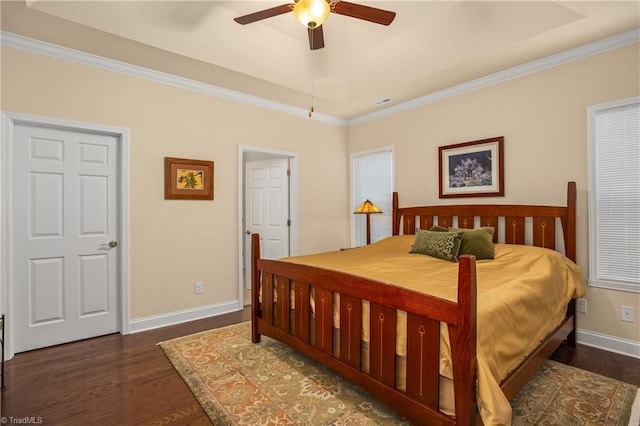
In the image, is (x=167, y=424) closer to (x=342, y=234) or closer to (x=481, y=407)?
(x=481, y=407)

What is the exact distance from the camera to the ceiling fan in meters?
1.71

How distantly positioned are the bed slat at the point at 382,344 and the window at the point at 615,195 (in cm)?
226

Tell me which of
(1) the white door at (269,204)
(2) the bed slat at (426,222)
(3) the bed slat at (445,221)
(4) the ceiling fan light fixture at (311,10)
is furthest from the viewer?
(1) the white door at (269,204)

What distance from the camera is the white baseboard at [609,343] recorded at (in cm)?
260

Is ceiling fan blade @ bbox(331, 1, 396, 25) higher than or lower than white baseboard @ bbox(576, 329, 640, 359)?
higher

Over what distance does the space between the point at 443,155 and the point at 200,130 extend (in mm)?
2823

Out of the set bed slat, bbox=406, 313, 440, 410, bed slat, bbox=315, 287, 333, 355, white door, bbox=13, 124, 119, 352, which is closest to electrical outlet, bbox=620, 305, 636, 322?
bed slat, bbox=406, 313, 440, 410

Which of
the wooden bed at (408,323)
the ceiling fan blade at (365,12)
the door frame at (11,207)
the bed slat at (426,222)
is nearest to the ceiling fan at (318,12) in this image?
the ceiling fan blade at (365,12)

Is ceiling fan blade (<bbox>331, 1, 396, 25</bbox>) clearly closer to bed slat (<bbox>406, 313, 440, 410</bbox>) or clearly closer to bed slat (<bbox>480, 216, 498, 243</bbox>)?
bed slat (<bbox>406, 313, 440, 410</bbox>)

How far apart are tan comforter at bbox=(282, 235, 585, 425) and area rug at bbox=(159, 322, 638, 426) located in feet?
1.20

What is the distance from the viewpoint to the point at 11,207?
2.61m

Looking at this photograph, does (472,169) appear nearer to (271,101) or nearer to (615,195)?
(615,195)

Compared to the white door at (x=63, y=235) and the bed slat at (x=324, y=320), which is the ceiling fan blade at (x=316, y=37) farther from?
the white door at (x=63, y=235)

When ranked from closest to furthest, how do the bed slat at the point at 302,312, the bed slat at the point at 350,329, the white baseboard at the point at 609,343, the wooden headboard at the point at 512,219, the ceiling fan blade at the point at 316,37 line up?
the bed slat at the point at 350,329 → the ceiling fan blade at the point at 316,37 → the bed slat at the point at 302,312 → the white baseboard at the point at 609,343 → the wooden headboard at the point at 512,219
